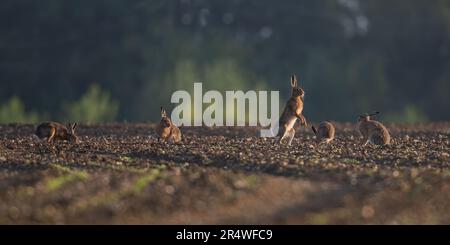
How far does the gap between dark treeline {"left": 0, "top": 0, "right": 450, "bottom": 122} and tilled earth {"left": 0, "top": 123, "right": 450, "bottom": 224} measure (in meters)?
20.7

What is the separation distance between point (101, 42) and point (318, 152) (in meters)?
24.4

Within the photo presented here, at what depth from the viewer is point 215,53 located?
3853 cm

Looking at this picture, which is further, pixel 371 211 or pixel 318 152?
pixel 318 152

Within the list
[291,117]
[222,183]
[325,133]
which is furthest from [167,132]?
[222,183]

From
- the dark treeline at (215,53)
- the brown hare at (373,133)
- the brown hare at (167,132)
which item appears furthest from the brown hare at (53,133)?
the dark treeline at (215,53)

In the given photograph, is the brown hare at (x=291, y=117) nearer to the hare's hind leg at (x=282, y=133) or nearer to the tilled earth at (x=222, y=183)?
the hare's hind leg at (x=282, y=133)

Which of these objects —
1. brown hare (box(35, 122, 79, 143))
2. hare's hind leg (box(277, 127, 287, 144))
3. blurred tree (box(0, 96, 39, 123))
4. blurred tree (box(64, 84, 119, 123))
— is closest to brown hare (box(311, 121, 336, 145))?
Result: hare's hind leg (box(277, 127, 287, 144))

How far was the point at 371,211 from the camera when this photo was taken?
35.1ft

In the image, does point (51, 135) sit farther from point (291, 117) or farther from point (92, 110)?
point (92, 110)

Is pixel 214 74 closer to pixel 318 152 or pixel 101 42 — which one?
pixel 101 42

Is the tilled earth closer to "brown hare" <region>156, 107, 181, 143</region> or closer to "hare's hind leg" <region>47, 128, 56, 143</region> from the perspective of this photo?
"hare's hind leg" <region>47, 128, 56, 143</region>

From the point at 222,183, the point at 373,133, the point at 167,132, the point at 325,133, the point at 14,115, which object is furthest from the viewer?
the point at 14,115

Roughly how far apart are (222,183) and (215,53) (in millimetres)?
27038
